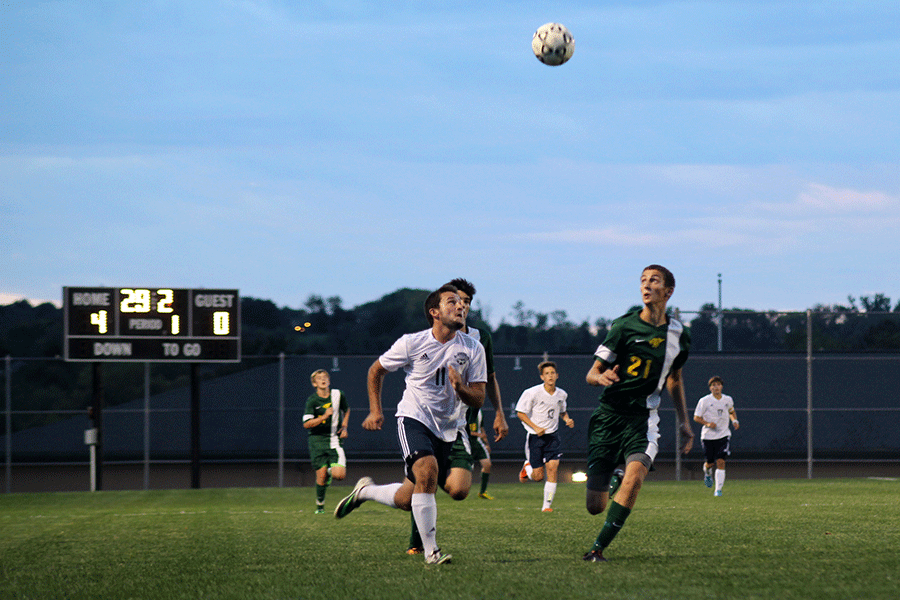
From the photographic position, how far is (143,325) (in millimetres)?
22266

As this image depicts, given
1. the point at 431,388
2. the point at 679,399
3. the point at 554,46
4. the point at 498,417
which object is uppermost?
the point at 554,46

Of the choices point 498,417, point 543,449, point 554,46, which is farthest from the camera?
point 543,449

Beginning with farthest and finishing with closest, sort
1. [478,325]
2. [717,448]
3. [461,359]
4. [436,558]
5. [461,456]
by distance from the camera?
[478,325] → [717,448] → [461,456] → [461,359] → [436,558]

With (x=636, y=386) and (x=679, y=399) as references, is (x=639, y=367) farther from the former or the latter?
(x=679, y=399)

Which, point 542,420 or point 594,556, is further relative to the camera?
point 542,420

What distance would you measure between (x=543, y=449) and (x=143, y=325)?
11211 millimetres

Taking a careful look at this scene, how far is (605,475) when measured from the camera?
767 centimetres

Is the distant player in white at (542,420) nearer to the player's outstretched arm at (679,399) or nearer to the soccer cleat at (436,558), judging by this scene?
the player's outstretched arm at (679,399)

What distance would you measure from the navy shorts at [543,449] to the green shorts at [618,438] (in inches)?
262

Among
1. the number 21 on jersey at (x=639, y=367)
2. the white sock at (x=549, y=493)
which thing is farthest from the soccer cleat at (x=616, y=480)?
the white sock at (x=549, y=493)

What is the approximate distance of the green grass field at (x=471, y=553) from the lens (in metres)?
6.12

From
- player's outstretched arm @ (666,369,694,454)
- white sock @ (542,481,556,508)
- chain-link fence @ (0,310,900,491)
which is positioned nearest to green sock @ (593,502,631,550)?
player's outstretched arm @ (666,369,694,454)

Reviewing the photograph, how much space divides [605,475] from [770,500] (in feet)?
29.7

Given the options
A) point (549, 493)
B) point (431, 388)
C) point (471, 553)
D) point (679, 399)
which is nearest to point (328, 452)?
point (549, 493)
